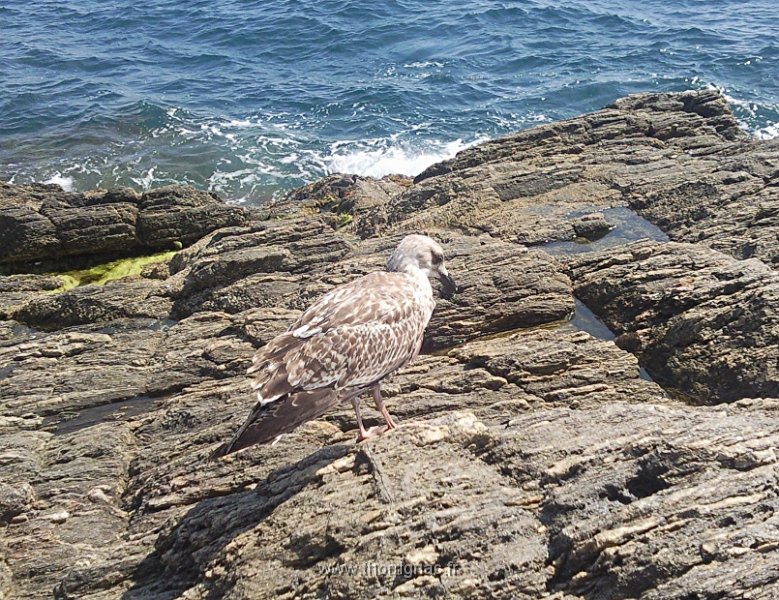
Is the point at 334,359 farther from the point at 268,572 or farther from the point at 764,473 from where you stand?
the point at 764,473

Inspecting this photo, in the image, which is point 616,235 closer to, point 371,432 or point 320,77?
point 371,432

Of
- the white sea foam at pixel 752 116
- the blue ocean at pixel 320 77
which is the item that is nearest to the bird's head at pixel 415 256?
the blue ocean at pixel 320 77

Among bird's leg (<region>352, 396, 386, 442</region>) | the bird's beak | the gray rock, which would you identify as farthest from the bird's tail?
the gray rock

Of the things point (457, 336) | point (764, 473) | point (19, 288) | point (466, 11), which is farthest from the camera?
point (466, 11)

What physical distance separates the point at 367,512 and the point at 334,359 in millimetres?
1746

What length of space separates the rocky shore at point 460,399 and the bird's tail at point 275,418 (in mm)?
601

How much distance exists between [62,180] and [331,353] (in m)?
23.6

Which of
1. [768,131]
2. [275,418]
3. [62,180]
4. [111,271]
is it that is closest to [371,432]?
[275,418]

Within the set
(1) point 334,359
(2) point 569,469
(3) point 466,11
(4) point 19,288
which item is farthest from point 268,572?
(3) point 466,11

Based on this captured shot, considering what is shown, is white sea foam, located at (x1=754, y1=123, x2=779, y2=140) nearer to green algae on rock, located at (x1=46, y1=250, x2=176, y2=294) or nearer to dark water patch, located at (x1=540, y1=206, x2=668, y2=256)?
dark water patch, located at (x1=540, y1=206, x2=668, y2=256)

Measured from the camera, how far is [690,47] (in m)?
38.8

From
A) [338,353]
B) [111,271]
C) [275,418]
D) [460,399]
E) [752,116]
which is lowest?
[111,271]

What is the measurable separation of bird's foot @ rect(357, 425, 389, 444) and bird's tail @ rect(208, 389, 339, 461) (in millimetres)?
985

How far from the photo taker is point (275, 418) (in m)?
6.98
